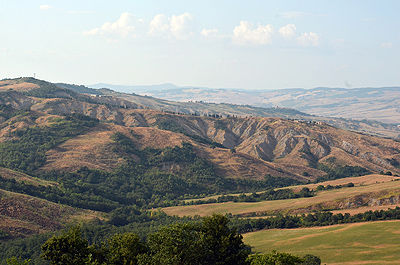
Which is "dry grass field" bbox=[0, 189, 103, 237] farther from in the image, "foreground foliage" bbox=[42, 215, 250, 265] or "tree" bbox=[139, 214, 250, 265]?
"tree" bbox=[139, 214, 250, 265]

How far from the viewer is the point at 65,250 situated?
54.0 meters

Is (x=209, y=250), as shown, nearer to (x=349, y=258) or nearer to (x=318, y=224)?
(x=349, y=258)

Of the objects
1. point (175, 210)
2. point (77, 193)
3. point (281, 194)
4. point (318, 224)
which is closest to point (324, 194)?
point (281, 194)

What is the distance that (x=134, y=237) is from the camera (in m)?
60.2

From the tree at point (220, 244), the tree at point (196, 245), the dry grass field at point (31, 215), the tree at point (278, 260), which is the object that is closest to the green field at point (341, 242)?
the tree at point (220, 244)

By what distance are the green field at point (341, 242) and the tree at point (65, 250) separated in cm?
5961

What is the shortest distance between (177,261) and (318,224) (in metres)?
92.7

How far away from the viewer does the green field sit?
91931 mm

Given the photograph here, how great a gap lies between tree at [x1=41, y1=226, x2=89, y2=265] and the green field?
2347 inches

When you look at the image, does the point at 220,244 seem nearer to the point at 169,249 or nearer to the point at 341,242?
the point at 169,249

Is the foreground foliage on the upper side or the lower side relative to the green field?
upper

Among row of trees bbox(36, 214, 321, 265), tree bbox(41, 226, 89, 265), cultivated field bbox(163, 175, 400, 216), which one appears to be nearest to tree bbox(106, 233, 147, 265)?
row of trees bbox(36, 214, 321, 265)

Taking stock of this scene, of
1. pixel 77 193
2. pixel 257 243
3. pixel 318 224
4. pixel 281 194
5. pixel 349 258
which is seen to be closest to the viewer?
pixel 349 258

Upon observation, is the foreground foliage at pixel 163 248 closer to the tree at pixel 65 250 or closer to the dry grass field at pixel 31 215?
the tree at pixel 65 250
